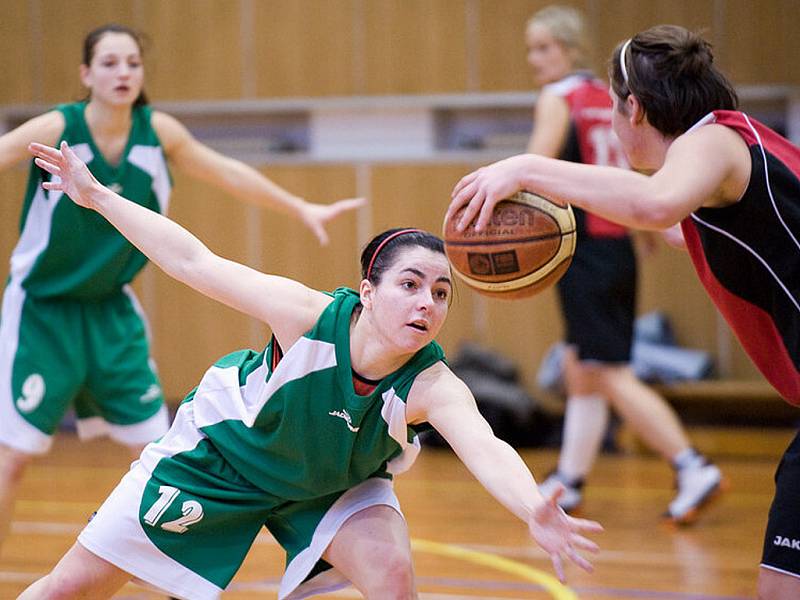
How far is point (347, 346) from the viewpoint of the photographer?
9.96 feet

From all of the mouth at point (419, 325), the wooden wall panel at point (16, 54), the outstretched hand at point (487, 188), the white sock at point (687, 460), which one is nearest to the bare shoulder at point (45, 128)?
the mouth at point (419, 325)

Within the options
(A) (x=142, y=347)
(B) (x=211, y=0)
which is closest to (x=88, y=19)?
(B) (x=211, y=0)

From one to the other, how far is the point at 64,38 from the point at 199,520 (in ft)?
22.5

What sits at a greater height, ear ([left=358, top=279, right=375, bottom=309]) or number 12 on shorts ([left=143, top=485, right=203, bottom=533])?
ear ([left=358, top=279, right=375, bottom=309])

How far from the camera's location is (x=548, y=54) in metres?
5.95

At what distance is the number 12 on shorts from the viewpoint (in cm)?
309

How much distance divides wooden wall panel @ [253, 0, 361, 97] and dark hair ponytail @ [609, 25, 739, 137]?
6124 mm

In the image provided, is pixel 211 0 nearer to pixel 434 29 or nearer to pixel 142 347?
pixel 434 29

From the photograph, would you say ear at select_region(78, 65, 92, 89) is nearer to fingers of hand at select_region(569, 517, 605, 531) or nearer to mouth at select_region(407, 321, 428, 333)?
mouth at select_region(407, 321, 428, 333)

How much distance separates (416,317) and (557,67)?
3.34 metres

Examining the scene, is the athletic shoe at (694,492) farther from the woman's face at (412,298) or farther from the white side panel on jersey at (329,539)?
the woman's face at (412,298)

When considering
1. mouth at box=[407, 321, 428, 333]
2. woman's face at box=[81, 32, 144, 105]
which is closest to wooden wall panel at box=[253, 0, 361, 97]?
woman's face at box=[81, 32, 144, 105]

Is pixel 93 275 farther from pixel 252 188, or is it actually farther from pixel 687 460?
pixel 687 460

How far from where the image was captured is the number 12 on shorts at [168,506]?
10.2 feet
